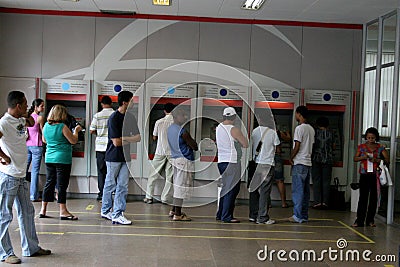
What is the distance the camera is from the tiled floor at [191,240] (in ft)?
18.1

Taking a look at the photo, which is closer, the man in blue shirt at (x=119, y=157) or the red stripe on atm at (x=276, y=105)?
the man in blue shirt at (x=119, y=157)

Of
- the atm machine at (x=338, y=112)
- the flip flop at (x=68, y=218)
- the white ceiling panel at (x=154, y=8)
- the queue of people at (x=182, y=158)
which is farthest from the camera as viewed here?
the atm machine at (x=338, y=112)

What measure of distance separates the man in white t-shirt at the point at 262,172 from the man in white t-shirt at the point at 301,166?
1.26 feet

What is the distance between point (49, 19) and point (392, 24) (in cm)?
525

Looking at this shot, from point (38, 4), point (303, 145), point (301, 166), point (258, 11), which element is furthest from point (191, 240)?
point (38, 4)

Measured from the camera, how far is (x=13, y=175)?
5.06m

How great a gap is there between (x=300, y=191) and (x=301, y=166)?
0.33m

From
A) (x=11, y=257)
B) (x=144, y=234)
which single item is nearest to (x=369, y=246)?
(x=144, y=234)

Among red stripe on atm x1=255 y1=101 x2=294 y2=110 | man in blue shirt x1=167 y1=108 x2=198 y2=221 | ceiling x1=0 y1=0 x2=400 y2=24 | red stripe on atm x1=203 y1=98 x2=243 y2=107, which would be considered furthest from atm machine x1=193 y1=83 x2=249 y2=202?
man in blue shirt x1=167 y1=108 x2=198 y2=221

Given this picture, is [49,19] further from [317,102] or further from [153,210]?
[317,102]

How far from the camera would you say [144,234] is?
6.60 m

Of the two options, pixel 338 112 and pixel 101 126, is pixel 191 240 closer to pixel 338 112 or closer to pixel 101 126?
pixel 101 126

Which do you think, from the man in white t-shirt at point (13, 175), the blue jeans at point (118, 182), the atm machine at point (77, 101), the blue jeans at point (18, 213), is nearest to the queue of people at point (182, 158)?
the blue jeans at point (118, 182)

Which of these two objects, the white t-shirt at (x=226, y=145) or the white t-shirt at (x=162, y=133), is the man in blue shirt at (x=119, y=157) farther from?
the white t-shirt at (x=162, y=133)
